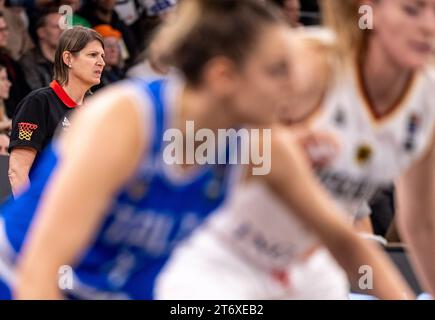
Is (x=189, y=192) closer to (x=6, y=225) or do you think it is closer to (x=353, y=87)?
(x=353, y=87)

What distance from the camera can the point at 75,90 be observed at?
6324 mm

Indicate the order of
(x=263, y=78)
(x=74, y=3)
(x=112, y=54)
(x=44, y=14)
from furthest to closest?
(x=74, y=3) < (x=44, y=14) < (x=112, y=54) < (x=263, y=78)

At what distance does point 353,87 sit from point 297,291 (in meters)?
0.63

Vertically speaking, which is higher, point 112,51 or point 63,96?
point 63,96

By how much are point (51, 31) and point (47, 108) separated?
230 cm

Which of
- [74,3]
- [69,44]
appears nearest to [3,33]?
[74,3]

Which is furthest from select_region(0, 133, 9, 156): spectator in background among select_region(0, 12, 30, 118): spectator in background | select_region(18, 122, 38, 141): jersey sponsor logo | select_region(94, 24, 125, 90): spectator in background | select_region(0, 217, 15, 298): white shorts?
select_region(0, 217, 15, 298): white shorts

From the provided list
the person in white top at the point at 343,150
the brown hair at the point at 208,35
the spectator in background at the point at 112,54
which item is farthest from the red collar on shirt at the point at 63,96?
the brown hair at the point at 208,35

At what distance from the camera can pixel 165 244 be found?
321 centimetres

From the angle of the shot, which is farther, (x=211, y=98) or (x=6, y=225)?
(x=6, y=225)

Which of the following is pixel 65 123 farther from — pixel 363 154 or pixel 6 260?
pixel 363 154

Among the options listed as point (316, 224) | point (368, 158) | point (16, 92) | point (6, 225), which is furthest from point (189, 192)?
point (16, 92)

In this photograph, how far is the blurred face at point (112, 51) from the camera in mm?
8320

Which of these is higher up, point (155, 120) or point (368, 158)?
point (155, 120)
